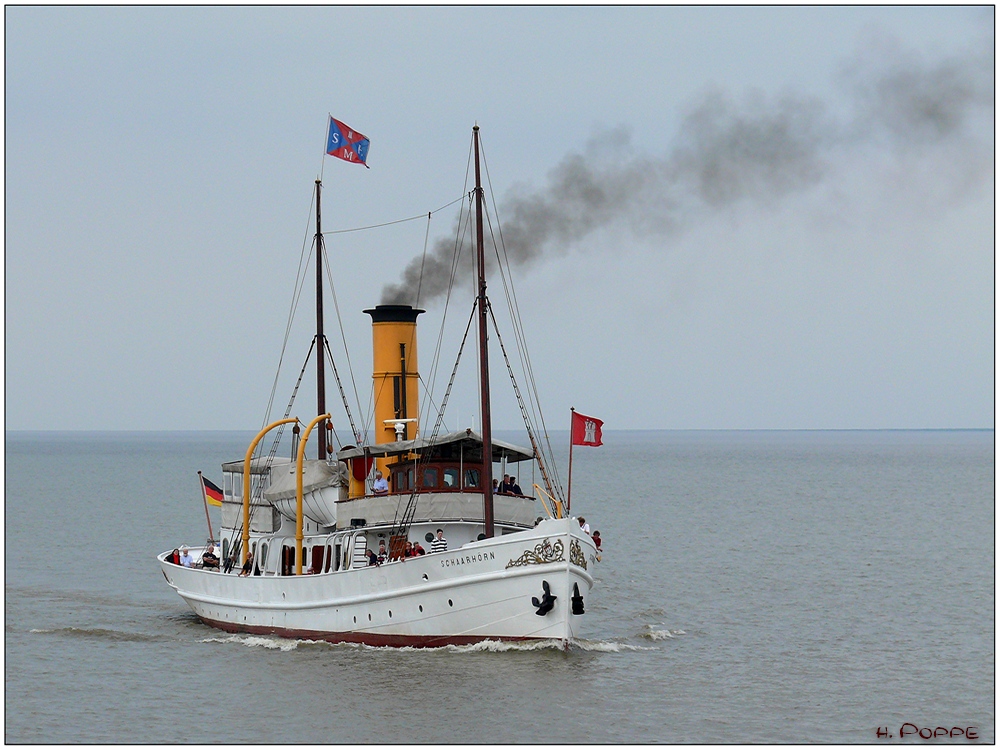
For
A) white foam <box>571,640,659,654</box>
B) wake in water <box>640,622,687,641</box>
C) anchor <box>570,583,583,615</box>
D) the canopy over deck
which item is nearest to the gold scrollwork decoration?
anchor <box>570,583,583,615</box>

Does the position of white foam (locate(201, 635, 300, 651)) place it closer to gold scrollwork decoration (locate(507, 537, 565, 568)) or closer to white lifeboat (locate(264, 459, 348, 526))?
white lifeboat (locate(264, 459, 348, 526))

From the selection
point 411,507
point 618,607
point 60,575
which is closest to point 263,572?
point 411,507

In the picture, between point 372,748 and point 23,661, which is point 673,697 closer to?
point 372,748

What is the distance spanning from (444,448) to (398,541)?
9.23 feet

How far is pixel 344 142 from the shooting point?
38656 millimetres

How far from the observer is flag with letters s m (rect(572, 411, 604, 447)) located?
3106 cm

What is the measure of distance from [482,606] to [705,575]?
68.5 ft

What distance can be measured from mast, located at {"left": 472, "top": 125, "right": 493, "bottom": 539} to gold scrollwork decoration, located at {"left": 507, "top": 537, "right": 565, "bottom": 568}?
1.54 m

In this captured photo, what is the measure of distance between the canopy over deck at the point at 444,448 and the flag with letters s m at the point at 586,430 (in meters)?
2.19

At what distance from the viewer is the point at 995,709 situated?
84.8 feet

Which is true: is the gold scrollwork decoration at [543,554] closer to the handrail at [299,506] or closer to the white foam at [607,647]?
the white foam at [607,647]

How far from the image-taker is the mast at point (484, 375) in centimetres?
3144

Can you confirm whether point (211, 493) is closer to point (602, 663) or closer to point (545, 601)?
point (545, 601)

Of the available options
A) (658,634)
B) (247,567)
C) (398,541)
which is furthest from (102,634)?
(658,634)
